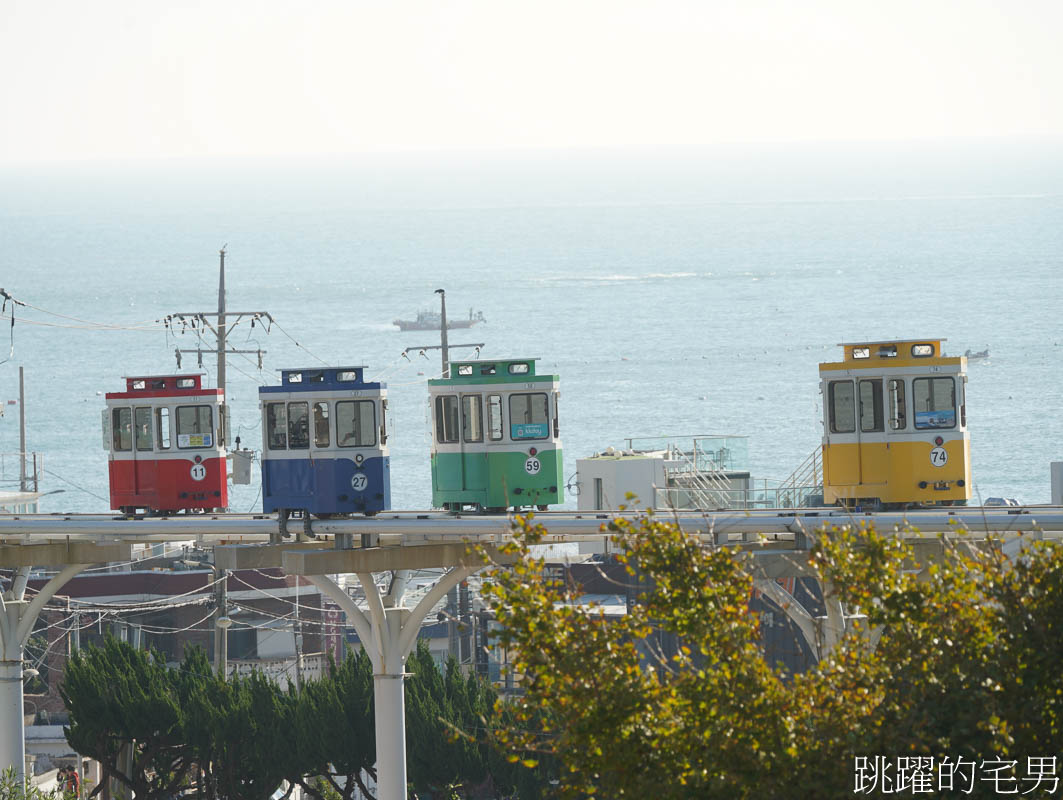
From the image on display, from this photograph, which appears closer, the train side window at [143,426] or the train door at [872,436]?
the train door at [872,436]

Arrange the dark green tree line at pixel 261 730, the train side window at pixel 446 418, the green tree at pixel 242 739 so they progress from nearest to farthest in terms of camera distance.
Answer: the train side window at pixel 446 418
the dark green tree line at pixel 261 730
the green tree at pixel 242 739

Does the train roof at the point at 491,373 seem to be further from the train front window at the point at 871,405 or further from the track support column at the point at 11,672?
the track support column at the point at 11,672

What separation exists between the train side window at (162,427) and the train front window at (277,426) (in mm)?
4093

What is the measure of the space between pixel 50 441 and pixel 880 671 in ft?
417

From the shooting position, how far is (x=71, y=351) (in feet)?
588

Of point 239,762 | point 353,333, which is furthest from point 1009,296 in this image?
point 239,762

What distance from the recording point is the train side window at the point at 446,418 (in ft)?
98.9

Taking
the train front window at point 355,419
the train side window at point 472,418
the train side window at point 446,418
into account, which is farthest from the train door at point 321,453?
the train side window at point 472,418

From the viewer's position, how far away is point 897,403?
2875 centimetres

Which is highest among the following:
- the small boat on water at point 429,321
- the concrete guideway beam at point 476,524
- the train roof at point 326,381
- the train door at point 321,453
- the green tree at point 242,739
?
the small boat on water at point 429,321

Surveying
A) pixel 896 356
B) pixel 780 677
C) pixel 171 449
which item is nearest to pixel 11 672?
pixel 171 449

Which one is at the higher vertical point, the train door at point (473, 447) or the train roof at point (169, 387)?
the train roof at point (169, 387)

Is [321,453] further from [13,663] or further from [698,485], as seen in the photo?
[698,485]

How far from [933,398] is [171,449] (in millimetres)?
13639
